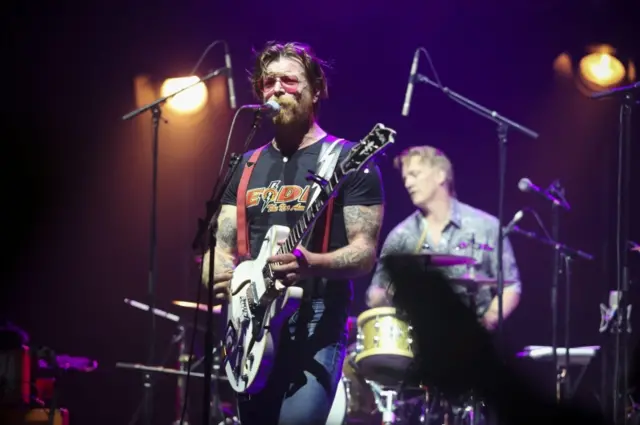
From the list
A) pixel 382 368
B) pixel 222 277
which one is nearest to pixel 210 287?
pixel 222 277

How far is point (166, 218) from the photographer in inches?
331

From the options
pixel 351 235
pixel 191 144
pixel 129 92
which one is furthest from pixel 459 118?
pixel 351 235

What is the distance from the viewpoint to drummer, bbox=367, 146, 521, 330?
6980 mm

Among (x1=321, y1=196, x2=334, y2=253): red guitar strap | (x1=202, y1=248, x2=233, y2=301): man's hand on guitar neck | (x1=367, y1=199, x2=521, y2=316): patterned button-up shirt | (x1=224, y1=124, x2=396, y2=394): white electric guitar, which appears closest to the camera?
(x1=224, y1=124, x2=396, y2=394): white electric guitar

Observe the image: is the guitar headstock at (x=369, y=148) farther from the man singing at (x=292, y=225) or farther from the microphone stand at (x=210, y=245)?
the microphone stand at (x=210, y=245)

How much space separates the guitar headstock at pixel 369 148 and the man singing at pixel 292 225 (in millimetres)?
147

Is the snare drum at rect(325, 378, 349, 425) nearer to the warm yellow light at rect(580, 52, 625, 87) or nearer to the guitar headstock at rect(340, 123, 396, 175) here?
the guitar headstock at rect(340, 123, 396, 175)

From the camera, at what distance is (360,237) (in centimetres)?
362

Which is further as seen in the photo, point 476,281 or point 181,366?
point 181,366

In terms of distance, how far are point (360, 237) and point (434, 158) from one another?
154 inches

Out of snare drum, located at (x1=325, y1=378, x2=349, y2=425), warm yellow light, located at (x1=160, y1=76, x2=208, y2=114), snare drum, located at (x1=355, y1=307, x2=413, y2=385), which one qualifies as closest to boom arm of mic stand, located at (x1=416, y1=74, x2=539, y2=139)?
snare drum, located at (x1=355, y1=307, x2=413, y2=385)

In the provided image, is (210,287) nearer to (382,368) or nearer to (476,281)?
Result: (476,281)

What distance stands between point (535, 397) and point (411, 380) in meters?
0.09

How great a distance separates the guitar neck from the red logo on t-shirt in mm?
191
